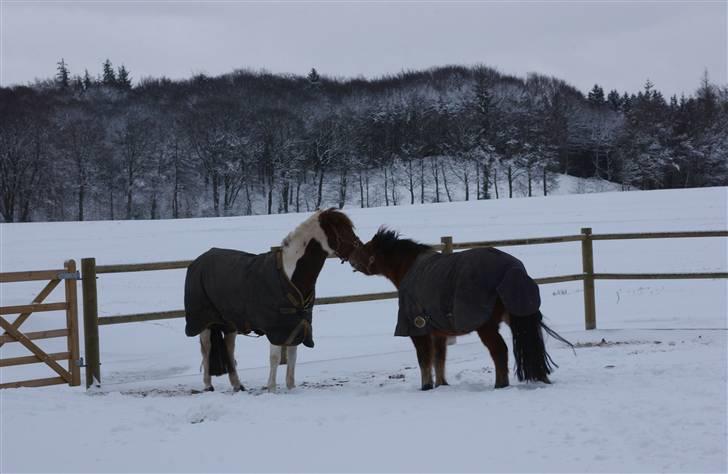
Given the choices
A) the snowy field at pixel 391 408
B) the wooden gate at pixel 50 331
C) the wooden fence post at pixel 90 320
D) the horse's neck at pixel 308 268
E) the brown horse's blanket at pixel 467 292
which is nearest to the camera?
the snowy field at pixel 391 408

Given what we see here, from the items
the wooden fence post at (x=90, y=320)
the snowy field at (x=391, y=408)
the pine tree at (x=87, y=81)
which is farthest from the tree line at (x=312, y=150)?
the wooden fence post at (x=90, y=320)

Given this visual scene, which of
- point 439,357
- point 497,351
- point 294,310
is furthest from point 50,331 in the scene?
point 497,351

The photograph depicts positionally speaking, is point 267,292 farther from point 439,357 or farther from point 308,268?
point 439,357

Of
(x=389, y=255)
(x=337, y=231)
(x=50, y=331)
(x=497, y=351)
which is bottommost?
(x=497, y=351)

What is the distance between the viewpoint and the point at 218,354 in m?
6.79

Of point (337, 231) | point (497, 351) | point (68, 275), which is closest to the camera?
point (497, 351)

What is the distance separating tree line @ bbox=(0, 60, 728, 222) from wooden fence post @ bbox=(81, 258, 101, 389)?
169 feet

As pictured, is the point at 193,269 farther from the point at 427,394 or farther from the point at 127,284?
the point at 127,284

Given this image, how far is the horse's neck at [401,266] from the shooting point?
21.8 feet

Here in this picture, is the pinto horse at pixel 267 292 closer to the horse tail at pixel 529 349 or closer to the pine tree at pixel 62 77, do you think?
the horse tail at pixel 529 349

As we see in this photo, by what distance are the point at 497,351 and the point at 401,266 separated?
140cm

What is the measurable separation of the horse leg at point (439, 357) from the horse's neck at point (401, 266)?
74cm

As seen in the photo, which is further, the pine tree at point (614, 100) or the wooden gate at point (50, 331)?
the pine tree at point (614, 100)

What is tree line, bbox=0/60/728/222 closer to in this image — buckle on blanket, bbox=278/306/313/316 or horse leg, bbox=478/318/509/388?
buckle on blanket, bbox=278/306/313/316
